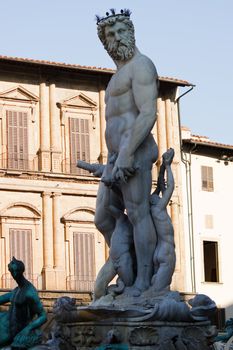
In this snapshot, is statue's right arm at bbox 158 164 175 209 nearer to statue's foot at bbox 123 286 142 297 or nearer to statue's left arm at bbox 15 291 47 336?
statue's foot at bbox 123 286 142 297

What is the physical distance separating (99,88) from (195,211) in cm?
644

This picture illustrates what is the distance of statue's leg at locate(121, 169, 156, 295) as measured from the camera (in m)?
9.35

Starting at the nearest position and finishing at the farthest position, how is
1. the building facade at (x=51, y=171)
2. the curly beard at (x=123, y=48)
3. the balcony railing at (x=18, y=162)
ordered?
the curly beard at (x=123, y=48)
the building facade at (x=51, y=171)
the balcony railing at (x=18, y=162)

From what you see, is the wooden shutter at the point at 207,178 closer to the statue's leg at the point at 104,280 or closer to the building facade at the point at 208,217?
the building facade at the point at 208,217

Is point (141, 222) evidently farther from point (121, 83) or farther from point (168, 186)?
point (121, 83)

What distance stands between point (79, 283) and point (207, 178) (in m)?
8.16

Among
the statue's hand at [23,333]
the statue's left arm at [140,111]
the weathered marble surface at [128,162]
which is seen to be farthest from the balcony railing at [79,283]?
the statue's hand at [23,333]

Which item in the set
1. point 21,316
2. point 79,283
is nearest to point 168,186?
point 21,316

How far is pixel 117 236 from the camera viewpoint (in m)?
9.57

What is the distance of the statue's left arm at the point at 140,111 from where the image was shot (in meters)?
9.27

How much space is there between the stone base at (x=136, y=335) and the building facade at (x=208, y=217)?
31.8m

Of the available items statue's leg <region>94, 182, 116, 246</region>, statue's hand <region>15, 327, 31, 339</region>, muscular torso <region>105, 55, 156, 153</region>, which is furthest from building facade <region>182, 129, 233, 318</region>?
statue's hand <region>15, 327, 31, 339</region>

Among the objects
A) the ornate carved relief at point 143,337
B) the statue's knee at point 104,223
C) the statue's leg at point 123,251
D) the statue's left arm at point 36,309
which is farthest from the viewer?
the statue's knee at point 104,223

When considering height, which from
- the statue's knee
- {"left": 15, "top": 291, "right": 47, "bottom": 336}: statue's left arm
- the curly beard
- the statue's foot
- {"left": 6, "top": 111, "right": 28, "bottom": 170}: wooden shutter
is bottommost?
{"left": 15, "top": 291, "right": 47, "bottom": 336}: statue's left arm
